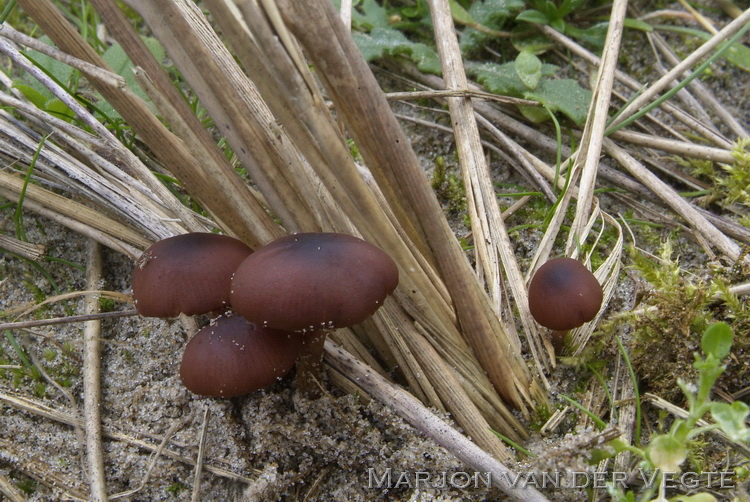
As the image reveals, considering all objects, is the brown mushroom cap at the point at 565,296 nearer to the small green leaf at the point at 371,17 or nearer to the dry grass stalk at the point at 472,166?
the dry grass stalk at the point at 472,166

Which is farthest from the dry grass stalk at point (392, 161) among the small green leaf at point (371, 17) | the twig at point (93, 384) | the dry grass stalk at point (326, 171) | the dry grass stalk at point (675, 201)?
the small green leaf at point (371, 17)

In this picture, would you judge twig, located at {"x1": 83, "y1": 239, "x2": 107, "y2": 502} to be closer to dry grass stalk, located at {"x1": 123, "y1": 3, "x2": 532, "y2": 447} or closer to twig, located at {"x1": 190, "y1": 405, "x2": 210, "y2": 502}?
twig, located at {"x1": 190, "y1": 405, "x2": 210, "y2": 502}

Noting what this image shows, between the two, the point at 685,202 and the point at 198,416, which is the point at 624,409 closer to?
the point at 685,202

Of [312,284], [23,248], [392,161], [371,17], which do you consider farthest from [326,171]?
[371,17]

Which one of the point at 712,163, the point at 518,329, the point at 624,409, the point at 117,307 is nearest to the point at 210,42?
the point at 117,307

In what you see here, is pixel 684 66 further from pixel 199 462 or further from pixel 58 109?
pixel 58 109

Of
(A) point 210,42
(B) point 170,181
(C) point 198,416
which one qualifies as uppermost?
(A) point 210,42
